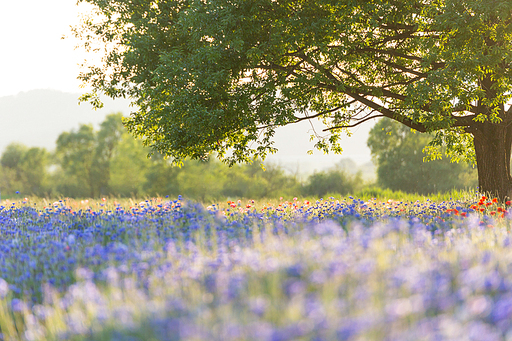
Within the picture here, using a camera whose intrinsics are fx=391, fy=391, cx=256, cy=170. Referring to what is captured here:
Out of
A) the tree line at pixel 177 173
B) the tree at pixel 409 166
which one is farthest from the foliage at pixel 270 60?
the tree at pixel 409 166

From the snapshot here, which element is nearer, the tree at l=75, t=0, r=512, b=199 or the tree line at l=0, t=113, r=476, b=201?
the tree at l=75, t=0, r=512, b=199

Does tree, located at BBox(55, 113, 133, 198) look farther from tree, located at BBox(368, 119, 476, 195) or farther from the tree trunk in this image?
the tree trunk

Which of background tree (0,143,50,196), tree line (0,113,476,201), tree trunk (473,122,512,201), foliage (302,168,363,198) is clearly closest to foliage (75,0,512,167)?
tree trunk (473,122,512,201)

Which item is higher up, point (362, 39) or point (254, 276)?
point (362, 39)

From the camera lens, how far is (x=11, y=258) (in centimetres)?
510

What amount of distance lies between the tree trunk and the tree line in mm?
22888

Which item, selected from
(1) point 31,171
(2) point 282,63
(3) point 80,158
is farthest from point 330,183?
(1) point 31,171

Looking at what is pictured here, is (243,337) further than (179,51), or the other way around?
(179,51)

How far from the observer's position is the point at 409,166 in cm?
3638

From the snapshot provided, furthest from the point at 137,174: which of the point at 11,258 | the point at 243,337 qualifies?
the point at 243,337

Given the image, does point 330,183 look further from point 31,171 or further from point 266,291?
point 31,171

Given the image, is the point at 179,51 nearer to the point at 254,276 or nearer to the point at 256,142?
the point at 256,142

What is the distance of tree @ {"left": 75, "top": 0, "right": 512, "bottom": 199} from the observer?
938 cm

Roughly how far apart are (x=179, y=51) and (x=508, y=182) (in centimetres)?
1035
